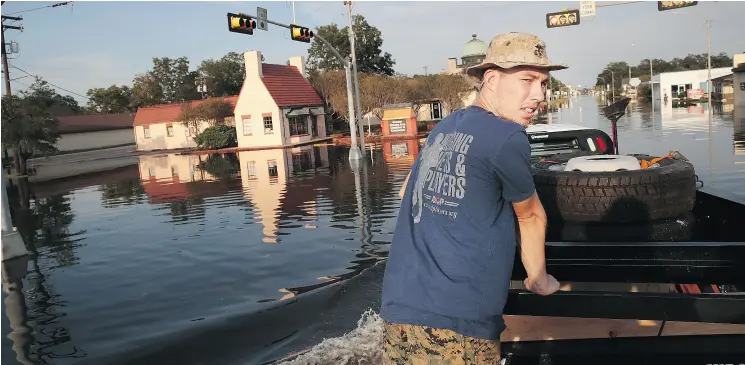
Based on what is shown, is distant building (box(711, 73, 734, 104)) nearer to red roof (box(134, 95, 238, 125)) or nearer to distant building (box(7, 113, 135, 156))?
red roof (box(134, 95, 238, 125))

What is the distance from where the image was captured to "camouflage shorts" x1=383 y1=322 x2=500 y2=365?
76.4 inches

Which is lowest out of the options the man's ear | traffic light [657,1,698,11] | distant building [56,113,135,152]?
the man's ear

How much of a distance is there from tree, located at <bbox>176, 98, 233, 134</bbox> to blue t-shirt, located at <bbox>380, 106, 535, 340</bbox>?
153ft

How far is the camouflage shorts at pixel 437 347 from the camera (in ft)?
6.36

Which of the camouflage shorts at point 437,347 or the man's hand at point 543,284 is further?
the man's hand at point 543,284

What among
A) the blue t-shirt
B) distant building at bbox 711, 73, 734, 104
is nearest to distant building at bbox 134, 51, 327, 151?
the blue t-shirt

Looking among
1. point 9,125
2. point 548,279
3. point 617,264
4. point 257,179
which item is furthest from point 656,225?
point 9,125

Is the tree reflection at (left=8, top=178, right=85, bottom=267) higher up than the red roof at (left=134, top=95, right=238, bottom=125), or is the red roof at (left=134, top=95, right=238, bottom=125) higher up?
the red roof at (left=134, top=95, right=238, bottom=125)

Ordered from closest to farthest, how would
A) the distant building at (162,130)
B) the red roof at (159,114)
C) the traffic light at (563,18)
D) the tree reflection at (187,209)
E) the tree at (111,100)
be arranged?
1. the tree reflection at (187,209)
2. the traffic light at (563,18)
3. the distant building at (162,130)
4. the red roof at (159,114)
5. the tree at (111,100)

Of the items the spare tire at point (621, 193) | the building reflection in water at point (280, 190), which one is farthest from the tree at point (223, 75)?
the spare tire at point (621, 193)

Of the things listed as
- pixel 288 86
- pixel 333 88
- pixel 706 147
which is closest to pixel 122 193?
pixel 706 147

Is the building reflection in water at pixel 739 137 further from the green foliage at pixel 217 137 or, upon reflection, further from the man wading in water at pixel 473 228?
the green foliage at pixel 217 137

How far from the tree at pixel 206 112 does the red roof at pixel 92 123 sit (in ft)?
53.7

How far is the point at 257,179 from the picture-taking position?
19.0m
